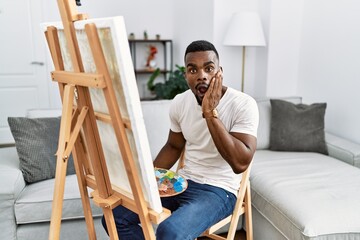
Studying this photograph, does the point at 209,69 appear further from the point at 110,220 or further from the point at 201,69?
the point at 110,220

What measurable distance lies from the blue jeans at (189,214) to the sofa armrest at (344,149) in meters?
1.13

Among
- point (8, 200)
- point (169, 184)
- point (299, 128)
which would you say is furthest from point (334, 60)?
point (8, 200)

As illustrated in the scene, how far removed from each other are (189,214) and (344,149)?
1.49 meters

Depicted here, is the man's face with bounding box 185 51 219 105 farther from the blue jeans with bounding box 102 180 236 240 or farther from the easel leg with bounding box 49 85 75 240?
the easel leg with bounding box 49 85 75 240

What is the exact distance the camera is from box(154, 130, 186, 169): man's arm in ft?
5.74

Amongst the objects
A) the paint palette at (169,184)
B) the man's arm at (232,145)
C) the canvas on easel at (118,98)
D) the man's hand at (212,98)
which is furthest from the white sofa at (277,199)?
the canvas on easel at (118,98)

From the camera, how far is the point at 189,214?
4.36ft

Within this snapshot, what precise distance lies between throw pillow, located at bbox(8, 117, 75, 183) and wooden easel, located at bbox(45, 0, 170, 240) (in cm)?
84

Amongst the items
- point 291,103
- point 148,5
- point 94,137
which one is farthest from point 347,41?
point 148,5

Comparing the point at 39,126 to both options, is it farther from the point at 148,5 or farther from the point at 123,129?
the point at 148,5

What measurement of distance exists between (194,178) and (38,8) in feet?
10.9

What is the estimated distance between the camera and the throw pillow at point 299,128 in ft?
8.00

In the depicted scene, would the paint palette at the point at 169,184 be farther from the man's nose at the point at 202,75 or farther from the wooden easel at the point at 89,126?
the man's nose at the point at 202,75

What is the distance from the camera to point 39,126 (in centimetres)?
210
